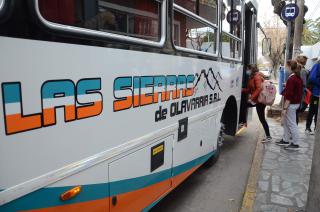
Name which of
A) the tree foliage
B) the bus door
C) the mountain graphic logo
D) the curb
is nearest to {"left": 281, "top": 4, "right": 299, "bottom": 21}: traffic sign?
the bus door

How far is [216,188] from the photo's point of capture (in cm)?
466

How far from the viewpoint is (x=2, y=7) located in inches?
60.1

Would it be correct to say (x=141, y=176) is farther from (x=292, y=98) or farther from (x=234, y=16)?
(x=292, y=98)

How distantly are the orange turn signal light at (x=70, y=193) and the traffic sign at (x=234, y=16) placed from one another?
378 centimetres

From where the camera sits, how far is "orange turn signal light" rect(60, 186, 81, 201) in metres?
1.97

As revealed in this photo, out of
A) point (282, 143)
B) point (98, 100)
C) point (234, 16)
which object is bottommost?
point (282, 143)

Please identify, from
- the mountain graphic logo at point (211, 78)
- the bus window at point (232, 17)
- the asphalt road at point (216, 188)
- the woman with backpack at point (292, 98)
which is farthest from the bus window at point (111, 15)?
the woman with backpack at point (292, 98)

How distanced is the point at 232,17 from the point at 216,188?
263 cm

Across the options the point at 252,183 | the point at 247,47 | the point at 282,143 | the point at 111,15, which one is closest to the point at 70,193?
the point at 111,15

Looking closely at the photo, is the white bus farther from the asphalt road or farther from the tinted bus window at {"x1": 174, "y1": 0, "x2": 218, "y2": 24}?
the asphalt road

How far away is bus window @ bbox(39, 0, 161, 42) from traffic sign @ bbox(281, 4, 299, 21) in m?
7.17

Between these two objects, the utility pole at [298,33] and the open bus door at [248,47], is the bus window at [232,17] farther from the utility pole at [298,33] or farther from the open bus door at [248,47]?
the utility pole at [298,33]

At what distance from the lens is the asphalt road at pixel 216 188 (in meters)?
4.10

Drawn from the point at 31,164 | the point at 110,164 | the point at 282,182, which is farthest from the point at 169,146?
the point at 282,182
